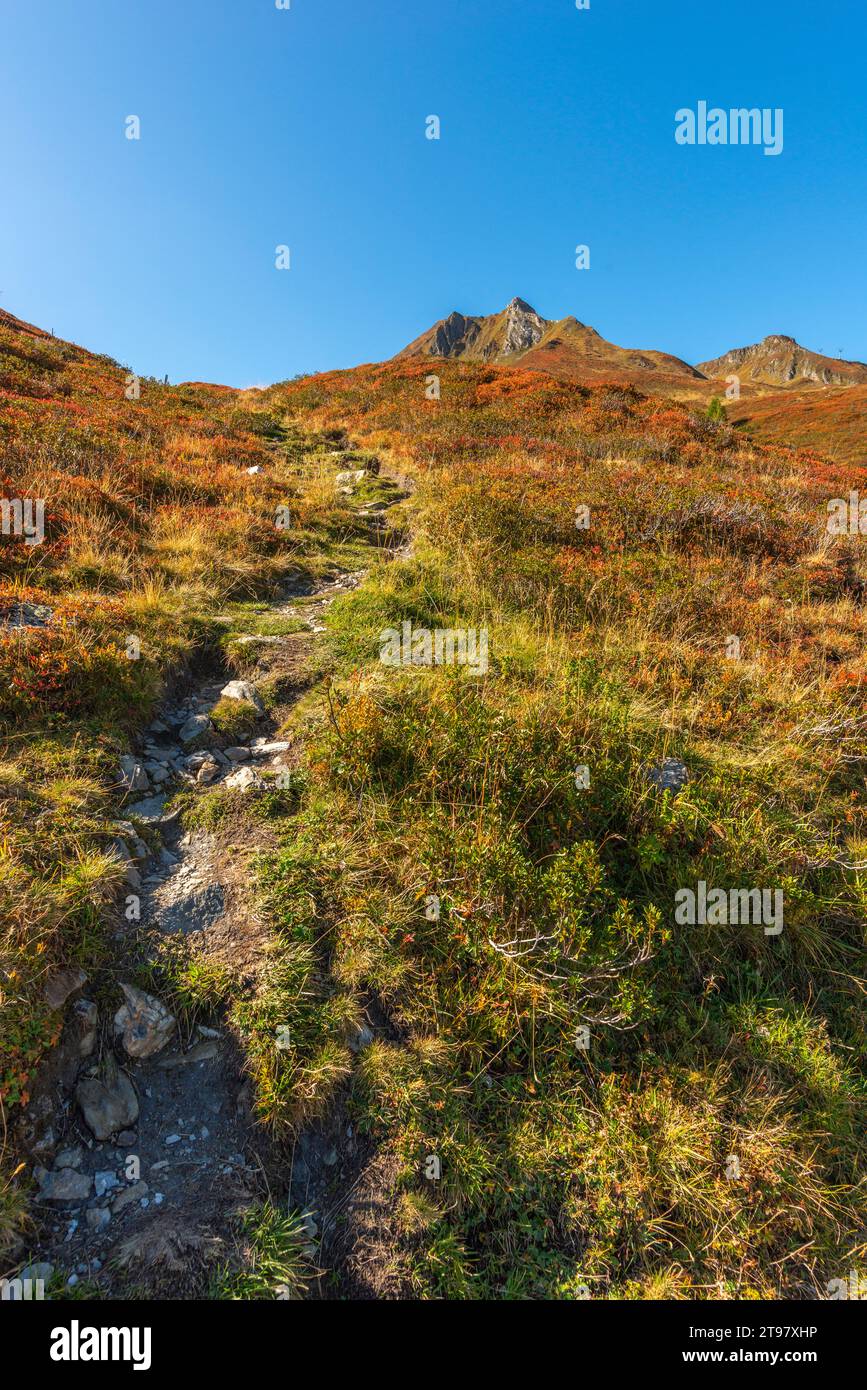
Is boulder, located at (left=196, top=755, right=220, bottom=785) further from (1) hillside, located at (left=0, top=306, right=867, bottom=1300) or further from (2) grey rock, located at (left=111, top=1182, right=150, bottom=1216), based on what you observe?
(2) grey rock, located at (left=111, top=1182, right=150, bottom=1216)

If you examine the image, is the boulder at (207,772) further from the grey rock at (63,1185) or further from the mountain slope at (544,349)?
the mountain slope at (544,349)

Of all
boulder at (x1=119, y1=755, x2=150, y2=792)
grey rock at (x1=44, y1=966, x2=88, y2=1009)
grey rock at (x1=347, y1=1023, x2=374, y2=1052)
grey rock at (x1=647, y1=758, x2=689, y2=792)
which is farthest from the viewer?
grey rock at (x1=647, y1=758, x2=689, y2=792)

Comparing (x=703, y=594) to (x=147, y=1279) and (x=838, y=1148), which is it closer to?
(x=838, y=1148)

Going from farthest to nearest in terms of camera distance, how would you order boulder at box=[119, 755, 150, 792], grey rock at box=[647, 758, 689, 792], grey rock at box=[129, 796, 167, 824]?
grey rock at box=[647, 758, 689, 792] → boulder at box=[119, 755, 150, 792] → grey rock at box=[129, 796, 167, 824]

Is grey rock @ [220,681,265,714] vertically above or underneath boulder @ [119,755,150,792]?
above

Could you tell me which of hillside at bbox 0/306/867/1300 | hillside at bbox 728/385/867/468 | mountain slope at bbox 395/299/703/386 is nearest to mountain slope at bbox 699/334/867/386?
mountain slope at bbox 395/299/703/386

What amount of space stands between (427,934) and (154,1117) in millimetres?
1873

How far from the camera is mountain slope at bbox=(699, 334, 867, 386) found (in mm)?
81438

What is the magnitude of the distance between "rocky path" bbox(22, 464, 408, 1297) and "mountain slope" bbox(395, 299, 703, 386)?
96.7 feet

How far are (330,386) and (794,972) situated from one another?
31814mm

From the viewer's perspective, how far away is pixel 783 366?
289 feet

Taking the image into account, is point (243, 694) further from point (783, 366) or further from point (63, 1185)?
point (783, 366)

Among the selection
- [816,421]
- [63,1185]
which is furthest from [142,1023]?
[816,421]
